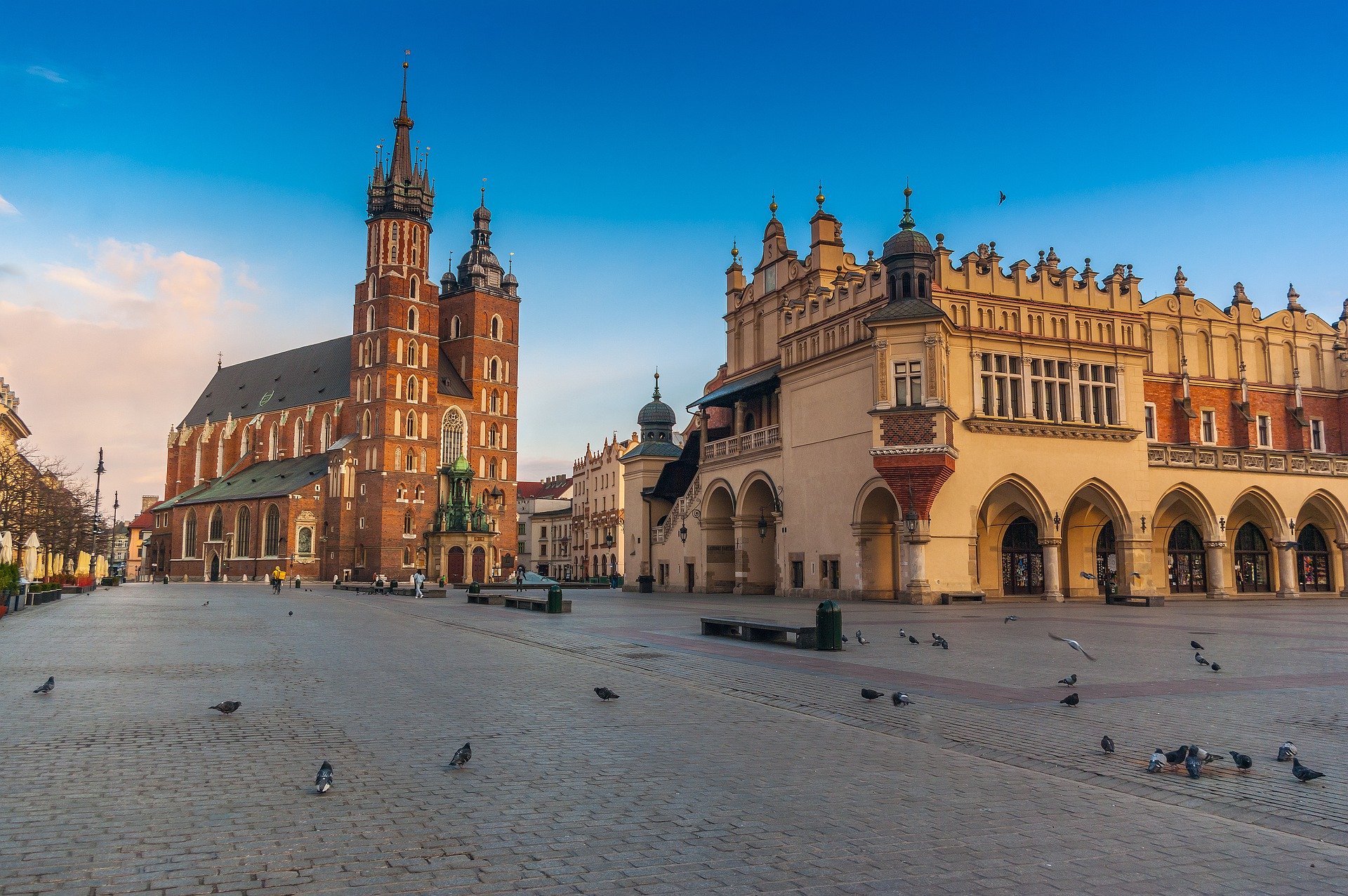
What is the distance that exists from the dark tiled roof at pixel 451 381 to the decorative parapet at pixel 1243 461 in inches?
2589

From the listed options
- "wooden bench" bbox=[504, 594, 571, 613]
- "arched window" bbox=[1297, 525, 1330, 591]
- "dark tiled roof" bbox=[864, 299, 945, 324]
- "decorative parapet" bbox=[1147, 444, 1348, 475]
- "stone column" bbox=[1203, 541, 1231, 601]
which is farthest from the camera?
"arched window" bbox=[1297, 525, 1330, 591]

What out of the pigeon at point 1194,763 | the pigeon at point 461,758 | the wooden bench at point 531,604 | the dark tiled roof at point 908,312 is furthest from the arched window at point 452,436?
the pigeon at point 1194,763

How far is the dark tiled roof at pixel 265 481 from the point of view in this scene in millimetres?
89750

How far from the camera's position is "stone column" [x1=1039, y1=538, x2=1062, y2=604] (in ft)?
124

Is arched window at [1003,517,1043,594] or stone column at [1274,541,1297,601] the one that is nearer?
arched window at [1003,517,1043,594]

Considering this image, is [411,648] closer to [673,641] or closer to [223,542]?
[673,641]

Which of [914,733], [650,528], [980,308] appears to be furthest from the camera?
[650,528]

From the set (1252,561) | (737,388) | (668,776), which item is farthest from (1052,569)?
(668,776)

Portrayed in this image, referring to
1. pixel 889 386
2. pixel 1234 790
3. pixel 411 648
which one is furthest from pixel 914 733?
pixel 889 386

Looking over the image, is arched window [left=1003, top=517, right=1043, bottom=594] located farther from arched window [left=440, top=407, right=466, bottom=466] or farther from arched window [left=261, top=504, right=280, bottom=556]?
arched window [left=261, top=504, right=280, bottom=556]

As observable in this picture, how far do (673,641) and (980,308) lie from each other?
24.0 m

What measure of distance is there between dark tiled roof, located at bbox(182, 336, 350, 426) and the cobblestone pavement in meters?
86.9

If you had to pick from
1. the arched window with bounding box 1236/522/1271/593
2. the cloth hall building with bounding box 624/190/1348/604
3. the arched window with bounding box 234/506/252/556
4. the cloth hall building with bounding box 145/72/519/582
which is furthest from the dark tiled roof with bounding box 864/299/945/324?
the arched window with bounding box 234/506/252/556

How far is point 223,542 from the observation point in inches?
3639
